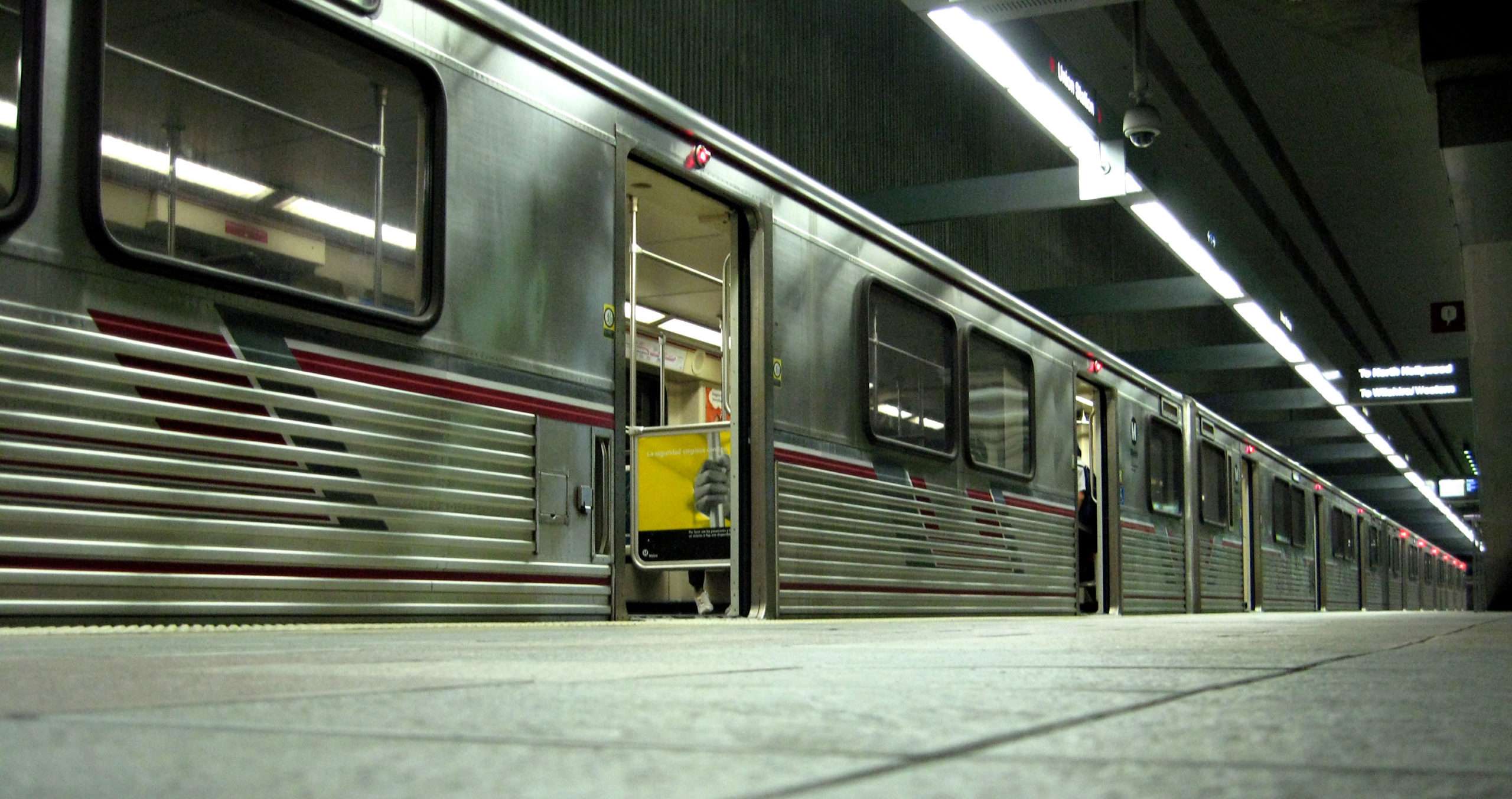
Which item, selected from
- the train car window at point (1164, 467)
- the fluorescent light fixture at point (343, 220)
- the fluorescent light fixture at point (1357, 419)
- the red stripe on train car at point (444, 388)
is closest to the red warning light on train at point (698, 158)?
the red stripe on train car at point (444, 388)

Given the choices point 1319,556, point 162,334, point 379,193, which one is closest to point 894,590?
point 379,193

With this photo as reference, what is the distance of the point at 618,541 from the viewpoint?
4.66 meters

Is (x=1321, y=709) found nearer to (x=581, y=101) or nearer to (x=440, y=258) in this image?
(x=440, y=258)

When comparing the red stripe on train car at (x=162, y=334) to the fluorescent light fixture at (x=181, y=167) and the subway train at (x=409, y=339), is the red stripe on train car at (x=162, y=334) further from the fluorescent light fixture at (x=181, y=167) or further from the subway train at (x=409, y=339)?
the fluorescent light fixture at (x=181, y=167)

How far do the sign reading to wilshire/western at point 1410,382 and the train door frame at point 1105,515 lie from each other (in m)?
7.34

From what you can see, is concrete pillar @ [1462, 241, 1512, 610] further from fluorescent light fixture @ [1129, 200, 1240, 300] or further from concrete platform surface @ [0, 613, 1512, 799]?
concrete platform surface @ [0, 613, 1512, 799]

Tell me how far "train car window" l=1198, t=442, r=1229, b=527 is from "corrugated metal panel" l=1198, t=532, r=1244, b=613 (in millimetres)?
220

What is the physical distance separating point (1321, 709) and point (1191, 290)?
13.9 m

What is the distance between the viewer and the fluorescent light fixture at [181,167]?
313 cm

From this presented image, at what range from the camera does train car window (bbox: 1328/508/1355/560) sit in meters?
19.8

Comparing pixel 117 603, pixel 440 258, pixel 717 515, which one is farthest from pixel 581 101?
pixel 717 515

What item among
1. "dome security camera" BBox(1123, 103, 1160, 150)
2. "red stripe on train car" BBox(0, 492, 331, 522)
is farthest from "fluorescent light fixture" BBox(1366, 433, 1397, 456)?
"red stripe on train car" BBox(0, 492, 331, 522)

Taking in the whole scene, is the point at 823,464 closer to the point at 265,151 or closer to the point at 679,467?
the point at 679,467

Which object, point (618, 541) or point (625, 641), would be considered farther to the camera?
point (618, 541)
